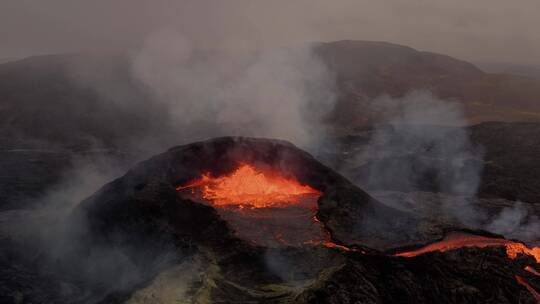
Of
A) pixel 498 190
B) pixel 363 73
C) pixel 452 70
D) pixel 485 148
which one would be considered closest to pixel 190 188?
pixel 498 190

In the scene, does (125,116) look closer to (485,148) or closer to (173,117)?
(173,117)

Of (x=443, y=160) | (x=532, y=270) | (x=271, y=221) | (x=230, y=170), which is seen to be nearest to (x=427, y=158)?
(x=443, y=160)

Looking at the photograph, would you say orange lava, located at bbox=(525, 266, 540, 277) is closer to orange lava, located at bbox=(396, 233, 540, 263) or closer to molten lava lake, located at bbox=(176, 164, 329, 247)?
orange lava, located at bbox=(396, 233, 540, 263)

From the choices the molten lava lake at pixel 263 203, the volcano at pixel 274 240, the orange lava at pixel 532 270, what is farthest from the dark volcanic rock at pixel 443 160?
the orange lava at pixel 532 270

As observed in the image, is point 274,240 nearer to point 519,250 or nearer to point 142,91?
point 519,250

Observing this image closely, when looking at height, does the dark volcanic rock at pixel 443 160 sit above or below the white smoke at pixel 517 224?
above

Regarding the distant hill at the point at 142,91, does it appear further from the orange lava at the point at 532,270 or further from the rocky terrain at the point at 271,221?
the orange lava at the point at 532,270
